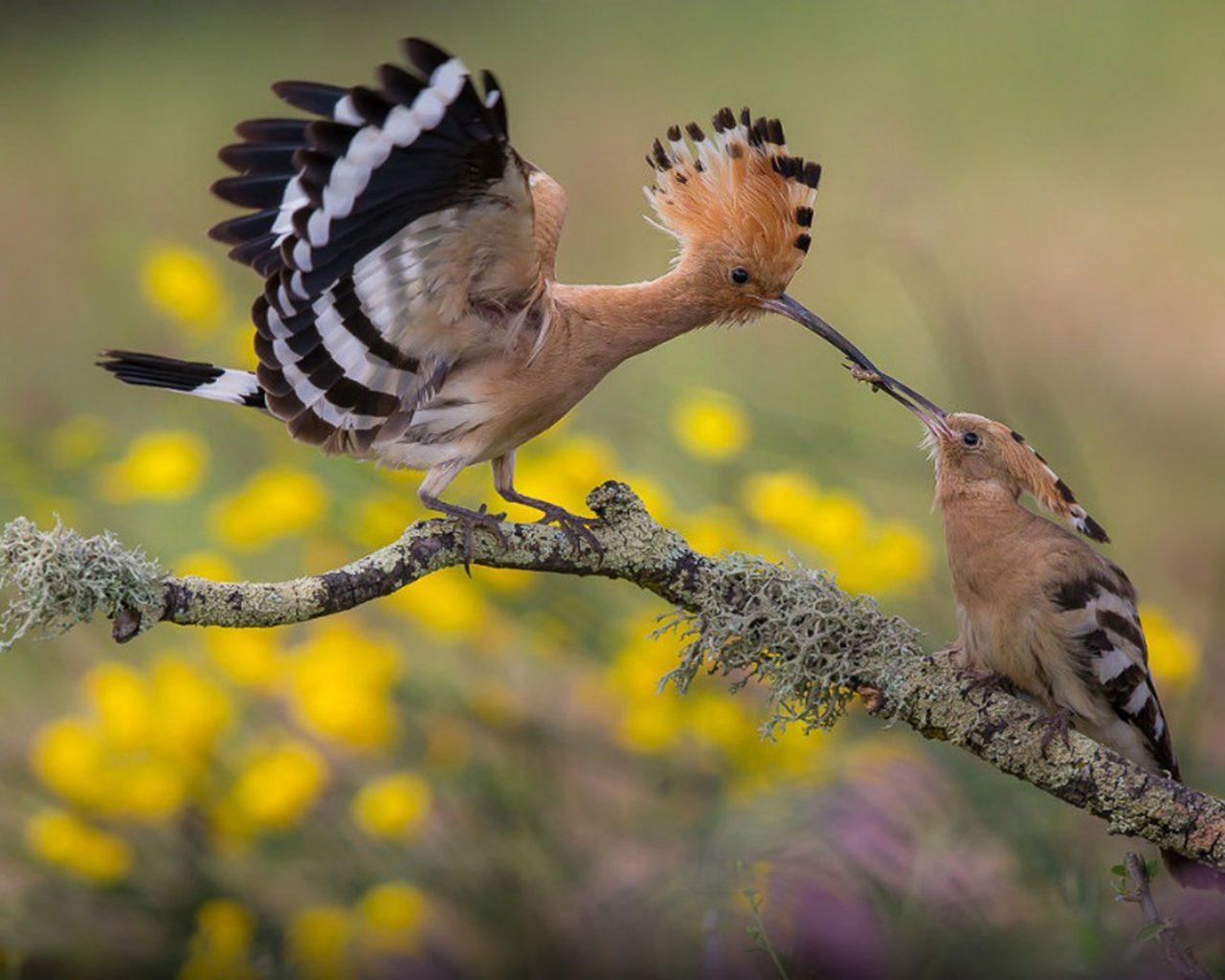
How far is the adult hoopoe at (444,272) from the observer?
2.02 metres

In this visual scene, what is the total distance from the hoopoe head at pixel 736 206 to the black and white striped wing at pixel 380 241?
0.24m

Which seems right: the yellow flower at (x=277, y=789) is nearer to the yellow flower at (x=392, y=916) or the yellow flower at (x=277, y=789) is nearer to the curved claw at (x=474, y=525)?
the yellow flower at (x=392, y=916)

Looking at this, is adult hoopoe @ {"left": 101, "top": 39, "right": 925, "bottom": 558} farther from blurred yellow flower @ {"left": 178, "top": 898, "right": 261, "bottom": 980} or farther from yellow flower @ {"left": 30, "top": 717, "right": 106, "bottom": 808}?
blurred yellow flower @ {"left": 178, "top": 898, "right": 261, "bottom": 980}

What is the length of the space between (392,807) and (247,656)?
1.32ft

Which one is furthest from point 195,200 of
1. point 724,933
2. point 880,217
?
point 724,933

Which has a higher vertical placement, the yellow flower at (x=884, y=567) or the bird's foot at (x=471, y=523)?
the bird's foot at (x=471, y=523)

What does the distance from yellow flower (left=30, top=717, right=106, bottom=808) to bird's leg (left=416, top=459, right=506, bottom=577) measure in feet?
3.40

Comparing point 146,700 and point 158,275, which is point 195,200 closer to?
point 158,275

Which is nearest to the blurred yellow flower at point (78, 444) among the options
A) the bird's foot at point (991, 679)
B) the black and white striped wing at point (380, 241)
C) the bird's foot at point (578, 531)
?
the black and white striped wing at point (380, 241)

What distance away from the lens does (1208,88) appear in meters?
7.56

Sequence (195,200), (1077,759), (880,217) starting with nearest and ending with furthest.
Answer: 1. (1077,759)
2. (880,217)
3. (195,200)

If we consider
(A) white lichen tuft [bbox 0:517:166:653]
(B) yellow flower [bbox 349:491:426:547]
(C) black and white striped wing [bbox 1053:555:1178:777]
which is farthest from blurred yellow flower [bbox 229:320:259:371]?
(C) black and white striped wing [bbox 1053:555:1178:777]

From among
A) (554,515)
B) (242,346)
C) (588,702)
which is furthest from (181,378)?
(588,702)

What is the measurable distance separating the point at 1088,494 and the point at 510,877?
190 cm
